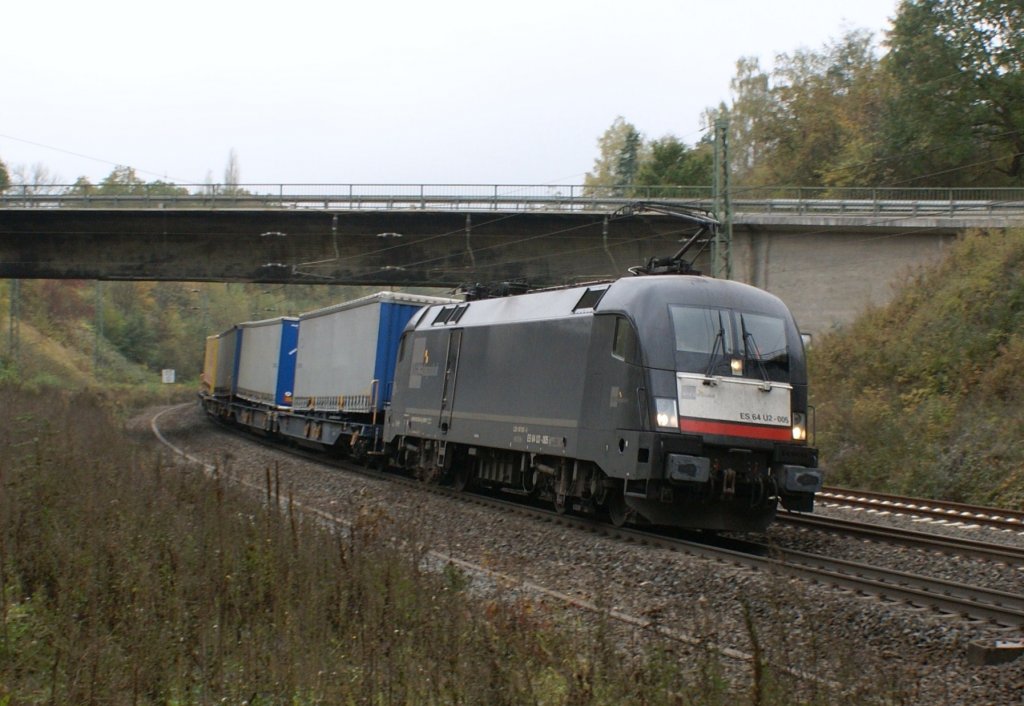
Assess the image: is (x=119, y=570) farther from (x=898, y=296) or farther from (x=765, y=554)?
(x=898, y=296)

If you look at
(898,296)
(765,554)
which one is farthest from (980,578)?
(898,296)

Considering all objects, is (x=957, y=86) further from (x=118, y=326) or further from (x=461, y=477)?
(x=118, y=326)

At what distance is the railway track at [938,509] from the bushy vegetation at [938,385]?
1488mm

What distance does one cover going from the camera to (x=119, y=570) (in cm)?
761

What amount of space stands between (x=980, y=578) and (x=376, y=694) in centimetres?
707

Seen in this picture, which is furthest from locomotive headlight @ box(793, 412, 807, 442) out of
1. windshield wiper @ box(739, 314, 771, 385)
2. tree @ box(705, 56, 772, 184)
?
tree @ box(705, 56, 772, 184)

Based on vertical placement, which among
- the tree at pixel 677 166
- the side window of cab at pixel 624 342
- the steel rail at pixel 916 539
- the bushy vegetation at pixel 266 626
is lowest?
the bushy vegetation at pixel 266 626

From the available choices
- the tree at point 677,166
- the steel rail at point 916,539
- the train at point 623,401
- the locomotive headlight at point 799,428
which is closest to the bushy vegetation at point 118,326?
the tree at point 677,166

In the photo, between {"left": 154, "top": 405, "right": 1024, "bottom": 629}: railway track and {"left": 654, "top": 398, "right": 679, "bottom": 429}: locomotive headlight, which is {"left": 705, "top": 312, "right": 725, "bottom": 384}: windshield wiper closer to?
{"left": 654, "top": 398, "right": 679, "bottom": 429}: locomotive headlight

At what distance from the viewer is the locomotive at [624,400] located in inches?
456

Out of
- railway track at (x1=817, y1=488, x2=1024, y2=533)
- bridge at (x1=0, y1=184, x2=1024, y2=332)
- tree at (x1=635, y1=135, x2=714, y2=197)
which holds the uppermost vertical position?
tree at (x1=635, y1=135, x2=714, y2=197)

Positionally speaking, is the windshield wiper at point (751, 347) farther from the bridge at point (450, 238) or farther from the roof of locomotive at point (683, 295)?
the bridge at point (450, 238)

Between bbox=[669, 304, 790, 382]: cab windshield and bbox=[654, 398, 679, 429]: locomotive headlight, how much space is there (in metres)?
0.44

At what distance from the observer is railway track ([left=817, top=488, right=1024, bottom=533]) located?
1391 centimetres
